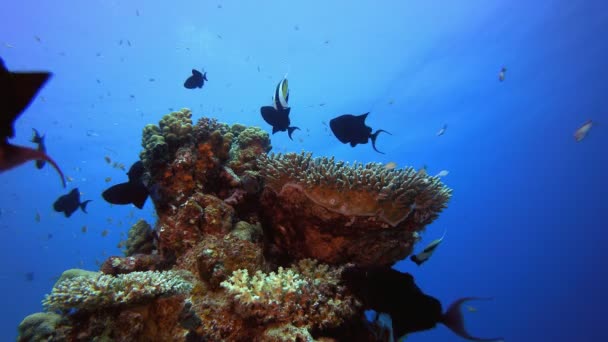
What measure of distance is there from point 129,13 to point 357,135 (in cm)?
2503

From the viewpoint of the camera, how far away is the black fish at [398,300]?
Answer: 3873 mm

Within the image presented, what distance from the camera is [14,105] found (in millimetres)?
1104

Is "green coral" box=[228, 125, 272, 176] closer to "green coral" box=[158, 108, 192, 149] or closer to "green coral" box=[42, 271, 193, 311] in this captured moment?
"green coral" box=[158, 108, 192, 149]

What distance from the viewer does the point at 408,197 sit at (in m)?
3.88

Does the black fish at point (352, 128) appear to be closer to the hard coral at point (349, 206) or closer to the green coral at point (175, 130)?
the hard coral at point (349, 206)

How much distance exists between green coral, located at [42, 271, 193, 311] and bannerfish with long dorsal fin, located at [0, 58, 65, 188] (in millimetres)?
2506

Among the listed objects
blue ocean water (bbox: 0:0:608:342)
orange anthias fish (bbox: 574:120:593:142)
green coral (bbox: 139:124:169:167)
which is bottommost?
green coral (bbox: 139:124:169:167)

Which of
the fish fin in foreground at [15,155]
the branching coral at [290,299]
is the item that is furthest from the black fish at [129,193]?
the fish fin in foreground at [15,155]

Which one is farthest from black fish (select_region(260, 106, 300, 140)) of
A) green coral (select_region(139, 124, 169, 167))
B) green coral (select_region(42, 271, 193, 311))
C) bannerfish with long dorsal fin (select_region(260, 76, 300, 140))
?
green coral (select_region(42, 271, 193, 311))

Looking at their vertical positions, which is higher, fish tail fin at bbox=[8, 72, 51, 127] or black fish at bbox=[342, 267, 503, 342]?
black fish at bbox=[342, 267, 503, 342]

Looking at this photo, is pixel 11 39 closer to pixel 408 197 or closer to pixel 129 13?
pixel 129 13

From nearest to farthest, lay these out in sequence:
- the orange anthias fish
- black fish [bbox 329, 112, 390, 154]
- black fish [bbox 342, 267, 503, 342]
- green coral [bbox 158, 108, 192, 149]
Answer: black fish [bbox 342, 267, 503, 342] → green coral [bbox 158, 108, 192, 149] → black fish [bbox 329, 112, 390, 154] → the orange anthias fish

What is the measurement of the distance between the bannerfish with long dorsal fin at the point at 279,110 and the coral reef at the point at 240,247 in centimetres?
77

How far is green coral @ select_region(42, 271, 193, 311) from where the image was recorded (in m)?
3.04
